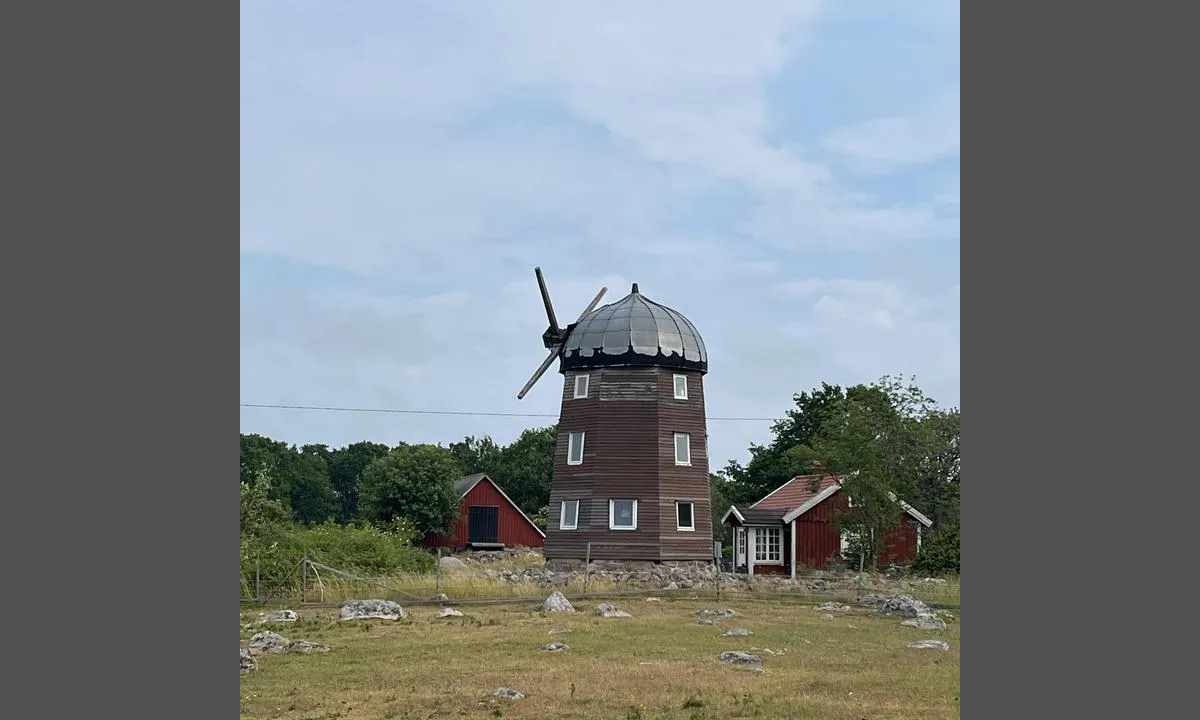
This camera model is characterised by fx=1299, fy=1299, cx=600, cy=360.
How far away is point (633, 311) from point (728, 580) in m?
9.70

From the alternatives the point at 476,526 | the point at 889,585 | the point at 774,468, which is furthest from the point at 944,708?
the point at 774,468

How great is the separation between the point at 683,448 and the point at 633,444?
6.30 feet

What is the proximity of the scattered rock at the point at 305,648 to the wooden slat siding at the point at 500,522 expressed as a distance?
4003 centimetres

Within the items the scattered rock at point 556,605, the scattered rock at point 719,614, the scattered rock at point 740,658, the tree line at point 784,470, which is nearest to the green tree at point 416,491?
the tree line at point 784,470

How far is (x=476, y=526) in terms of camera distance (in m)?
62.9

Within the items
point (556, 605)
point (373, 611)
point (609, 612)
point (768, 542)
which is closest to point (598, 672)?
point (373, 611)

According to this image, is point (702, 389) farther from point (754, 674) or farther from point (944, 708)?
point (944, 708)

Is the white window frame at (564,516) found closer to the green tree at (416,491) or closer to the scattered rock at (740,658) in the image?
the green tree at (416,491)

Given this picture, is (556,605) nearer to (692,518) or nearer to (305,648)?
(305,648)

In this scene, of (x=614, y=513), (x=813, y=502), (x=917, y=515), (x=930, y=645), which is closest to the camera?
(x=930, y=645)

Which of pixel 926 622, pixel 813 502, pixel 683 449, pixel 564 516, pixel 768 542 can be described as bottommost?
pixel 926 622

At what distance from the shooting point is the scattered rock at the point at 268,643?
839 inches

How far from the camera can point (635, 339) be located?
4366 cm

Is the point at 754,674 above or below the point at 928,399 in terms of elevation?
below
